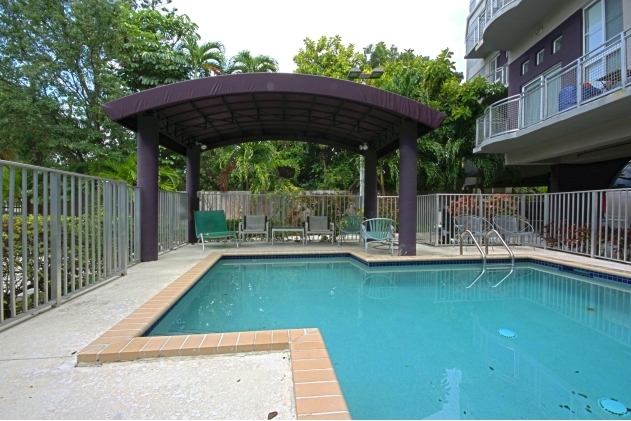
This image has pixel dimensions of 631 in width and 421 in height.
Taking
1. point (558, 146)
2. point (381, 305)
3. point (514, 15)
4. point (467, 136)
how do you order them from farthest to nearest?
point (467, 136)
point (514, 15)
point (558, 146)
point (381, 305)

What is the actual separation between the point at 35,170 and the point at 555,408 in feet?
15.1

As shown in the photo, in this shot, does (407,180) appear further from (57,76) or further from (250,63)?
(57,76)

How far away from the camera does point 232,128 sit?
9.56 m

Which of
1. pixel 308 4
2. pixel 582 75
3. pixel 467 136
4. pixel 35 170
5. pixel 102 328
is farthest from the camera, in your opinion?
pixel 308 4

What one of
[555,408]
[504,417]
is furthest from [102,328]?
[555,408]

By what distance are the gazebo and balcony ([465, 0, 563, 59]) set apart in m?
7.19

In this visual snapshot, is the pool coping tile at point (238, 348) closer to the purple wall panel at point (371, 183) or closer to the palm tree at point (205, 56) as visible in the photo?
the purple wall panel at point (371, 183)

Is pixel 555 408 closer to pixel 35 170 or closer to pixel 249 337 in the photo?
pixel 249 337

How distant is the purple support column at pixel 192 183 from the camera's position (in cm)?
995

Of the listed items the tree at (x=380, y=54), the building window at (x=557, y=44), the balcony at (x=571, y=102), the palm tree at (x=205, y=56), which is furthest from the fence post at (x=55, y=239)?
the tree at (x=380, y=54)

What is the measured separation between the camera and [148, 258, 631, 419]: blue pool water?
96.0 inches

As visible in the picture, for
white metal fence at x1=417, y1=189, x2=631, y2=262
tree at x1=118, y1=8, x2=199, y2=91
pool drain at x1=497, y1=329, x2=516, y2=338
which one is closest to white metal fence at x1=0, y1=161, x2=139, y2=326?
pool drain at x1=497, y1=329, x2=516, y2=338

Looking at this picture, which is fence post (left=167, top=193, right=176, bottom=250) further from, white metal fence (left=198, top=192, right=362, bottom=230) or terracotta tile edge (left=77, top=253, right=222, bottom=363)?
terracotta tile edge (left=77, top=253, right=222, bottom=363)

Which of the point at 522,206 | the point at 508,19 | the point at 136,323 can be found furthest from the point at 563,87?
the point at 136,323
